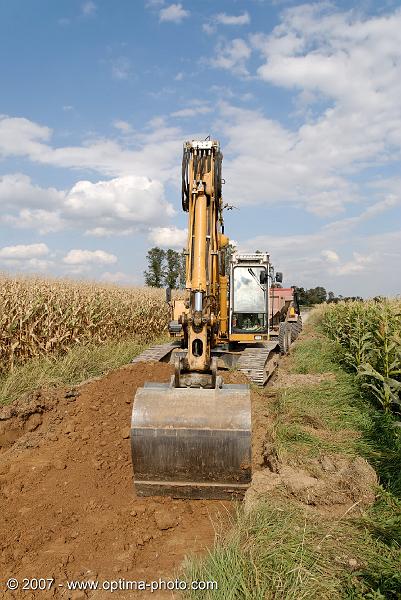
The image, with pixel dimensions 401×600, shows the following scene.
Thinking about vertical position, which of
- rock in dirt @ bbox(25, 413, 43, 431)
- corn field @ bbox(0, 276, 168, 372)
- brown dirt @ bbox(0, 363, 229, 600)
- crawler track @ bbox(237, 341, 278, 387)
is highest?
corn field @ bbox(0, 276, 168, 372)

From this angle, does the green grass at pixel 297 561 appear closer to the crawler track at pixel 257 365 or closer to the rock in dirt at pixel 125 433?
the rock in dirt at pixel 125 433

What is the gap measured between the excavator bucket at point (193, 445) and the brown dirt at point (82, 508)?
166 millimetres

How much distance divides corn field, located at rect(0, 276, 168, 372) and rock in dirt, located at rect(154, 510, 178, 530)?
5.84 meters

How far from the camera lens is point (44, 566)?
3438 millimetres

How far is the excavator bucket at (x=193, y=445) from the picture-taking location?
4207 millimetres

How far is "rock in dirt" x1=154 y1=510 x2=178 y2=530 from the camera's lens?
12.9 feet

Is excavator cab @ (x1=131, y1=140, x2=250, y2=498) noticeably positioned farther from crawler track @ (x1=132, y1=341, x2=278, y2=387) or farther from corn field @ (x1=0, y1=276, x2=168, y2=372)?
corn field @ (x1=0, y1=276, x2=168, y2=372)

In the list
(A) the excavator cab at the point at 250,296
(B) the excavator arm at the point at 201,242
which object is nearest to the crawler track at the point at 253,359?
(A) the excavator cab at the point at 250,296

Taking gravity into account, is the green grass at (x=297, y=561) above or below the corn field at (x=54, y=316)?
below

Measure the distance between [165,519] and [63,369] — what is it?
6066mm

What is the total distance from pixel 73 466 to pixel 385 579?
3393 millimetres

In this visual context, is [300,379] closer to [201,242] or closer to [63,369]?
[201,242]

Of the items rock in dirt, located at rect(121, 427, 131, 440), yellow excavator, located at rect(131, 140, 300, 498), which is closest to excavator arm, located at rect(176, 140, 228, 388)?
yellow excavator, located at rect(131, 140, 300, 498)

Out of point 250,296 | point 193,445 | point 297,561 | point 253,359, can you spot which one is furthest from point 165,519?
point 250,296
